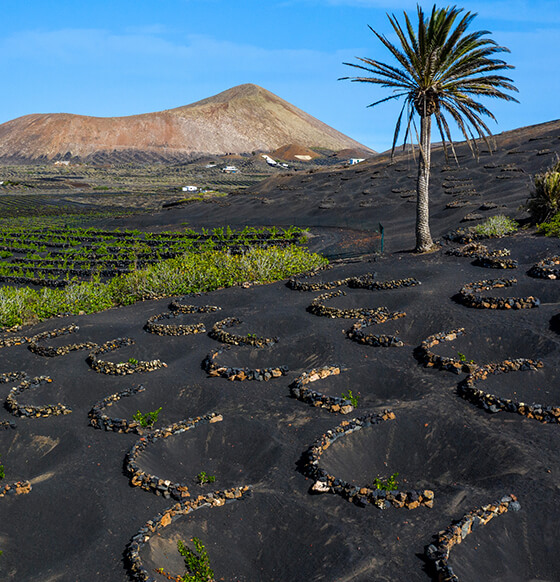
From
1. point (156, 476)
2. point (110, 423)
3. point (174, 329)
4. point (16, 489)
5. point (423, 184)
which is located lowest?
point (156, 476)

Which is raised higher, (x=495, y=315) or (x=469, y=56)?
(x=469, y=56)

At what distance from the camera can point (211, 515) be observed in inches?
376

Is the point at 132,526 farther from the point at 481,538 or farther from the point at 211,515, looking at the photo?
the point at 481,538

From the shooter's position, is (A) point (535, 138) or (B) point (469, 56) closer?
(B) point (469, 56)

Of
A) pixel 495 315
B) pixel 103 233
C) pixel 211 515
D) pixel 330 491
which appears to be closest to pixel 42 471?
pixel 211 515

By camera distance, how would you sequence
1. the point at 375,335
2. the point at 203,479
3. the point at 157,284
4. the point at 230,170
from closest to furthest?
the point at 203,479, the point at 375,335, the point at 157,284, the point at 230,170

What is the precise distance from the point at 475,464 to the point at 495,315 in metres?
7.79

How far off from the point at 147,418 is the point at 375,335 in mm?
7542

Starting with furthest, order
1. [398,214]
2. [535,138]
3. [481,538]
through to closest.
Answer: [535,138] → [398,214] → [481,538]

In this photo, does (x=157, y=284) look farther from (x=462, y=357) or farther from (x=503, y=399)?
(x=503, y=399)

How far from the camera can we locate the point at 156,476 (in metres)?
10.8

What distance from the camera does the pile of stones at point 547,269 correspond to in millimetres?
20328

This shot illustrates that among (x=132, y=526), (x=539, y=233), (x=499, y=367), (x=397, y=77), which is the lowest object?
(x=132, y=526)

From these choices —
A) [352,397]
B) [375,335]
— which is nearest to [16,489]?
[352,397]
